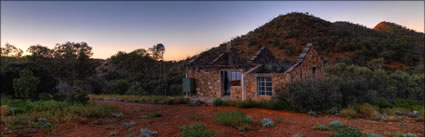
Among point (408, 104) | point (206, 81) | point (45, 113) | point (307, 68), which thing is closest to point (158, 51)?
point (206, 81)

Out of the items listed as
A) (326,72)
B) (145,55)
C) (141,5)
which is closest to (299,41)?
(326,72)

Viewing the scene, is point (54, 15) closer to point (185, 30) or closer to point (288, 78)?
point (185, 30)

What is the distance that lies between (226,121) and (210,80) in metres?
8.03

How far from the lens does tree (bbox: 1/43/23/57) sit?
71.1ft

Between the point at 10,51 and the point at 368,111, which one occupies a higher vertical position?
the point at 10,51

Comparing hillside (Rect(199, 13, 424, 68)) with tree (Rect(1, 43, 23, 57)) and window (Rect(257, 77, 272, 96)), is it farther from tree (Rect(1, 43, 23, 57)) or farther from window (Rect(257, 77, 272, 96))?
tree (Rect(1, 43, 23, 57))

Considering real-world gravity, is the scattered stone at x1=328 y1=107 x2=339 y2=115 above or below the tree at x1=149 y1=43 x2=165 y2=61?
below

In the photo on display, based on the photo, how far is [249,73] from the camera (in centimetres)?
1302

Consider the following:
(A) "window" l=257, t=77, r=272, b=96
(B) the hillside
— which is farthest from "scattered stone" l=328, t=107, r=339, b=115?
(B) the hillside

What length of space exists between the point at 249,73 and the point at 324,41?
21.7m

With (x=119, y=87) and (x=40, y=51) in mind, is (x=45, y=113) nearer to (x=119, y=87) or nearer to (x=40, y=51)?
(x=119, y=87)

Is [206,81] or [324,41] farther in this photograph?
[324,41]

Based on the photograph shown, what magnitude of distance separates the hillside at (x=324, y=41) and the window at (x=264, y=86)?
17.3ft

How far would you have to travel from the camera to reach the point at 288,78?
1150 cm
